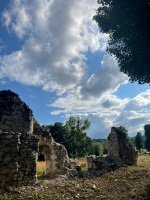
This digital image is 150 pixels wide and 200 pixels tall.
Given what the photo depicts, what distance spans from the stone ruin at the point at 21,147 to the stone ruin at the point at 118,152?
2.41 meters

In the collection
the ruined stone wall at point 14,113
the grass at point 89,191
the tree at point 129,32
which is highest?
the tree at point 129,32

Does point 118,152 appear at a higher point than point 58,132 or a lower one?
lower

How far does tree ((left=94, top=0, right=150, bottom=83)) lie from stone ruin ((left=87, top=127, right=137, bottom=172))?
24.6 feet

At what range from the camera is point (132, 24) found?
2208 centimetres

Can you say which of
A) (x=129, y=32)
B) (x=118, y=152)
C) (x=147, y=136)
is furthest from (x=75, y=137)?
(x=129, y=32)

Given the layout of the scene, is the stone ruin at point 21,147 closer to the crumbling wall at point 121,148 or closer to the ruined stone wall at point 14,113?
the ruined stone wall at point 14,113

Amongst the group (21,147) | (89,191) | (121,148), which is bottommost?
(89,191)

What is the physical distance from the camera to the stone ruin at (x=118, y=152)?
29031 mm

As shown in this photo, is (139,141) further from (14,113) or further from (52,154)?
(14,113)

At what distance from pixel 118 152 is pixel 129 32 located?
39.4 ft

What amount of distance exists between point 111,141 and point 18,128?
1145 centimetres

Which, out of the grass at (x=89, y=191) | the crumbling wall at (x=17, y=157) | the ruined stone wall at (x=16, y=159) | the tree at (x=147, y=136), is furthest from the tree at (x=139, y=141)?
the ruined stone wall at (x=16, y=159)

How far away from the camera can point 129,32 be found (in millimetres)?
22578

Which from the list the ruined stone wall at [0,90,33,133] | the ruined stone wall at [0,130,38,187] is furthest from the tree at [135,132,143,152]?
the ruined stone wall at [0,130,38,187]
